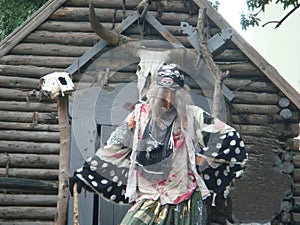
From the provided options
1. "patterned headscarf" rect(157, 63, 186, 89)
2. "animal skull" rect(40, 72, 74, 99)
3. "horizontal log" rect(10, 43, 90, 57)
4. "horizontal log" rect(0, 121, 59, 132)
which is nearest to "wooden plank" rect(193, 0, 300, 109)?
"horizontal log" rect(10, 43, 90, 57)

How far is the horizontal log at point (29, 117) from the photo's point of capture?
8.85 m

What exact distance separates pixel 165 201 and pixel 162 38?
3810 mm

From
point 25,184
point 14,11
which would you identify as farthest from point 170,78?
point 14,11

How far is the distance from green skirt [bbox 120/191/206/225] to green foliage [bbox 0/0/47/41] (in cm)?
984

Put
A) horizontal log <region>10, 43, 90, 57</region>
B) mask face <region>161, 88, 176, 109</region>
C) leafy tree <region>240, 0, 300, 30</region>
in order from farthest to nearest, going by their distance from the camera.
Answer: leafy tree <region>240, 0, 300, 30</region> → horizontal log <region>10, 43, 90, 57</region> → mask face <region>161, 88, 176, 109</region>

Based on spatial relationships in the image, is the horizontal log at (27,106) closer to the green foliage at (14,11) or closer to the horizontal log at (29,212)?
the horizontal log at (29,212)

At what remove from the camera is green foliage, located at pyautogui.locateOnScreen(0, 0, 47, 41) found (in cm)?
1473

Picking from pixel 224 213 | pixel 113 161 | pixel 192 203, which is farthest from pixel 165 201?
pixel 224 213

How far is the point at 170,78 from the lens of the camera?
5.72 m

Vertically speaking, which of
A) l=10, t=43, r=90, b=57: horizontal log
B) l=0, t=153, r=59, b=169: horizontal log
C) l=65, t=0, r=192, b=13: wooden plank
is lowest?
l=0, t=153, r=59, b=169: horizontal log

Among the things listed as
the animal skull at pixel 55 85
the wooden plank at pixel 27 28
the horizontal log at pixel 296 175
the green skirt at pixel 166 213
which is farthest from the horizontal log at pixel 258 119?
the green skirt at pixel 166 213

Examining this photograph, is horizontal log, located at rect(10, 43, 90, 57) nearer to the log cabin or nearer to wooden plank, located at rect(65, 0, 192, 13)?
the log cabin

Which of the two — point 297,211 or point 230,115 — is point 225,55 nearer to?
point 230,115

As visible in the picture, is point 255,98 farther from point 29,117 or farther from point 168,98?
point 168,98
